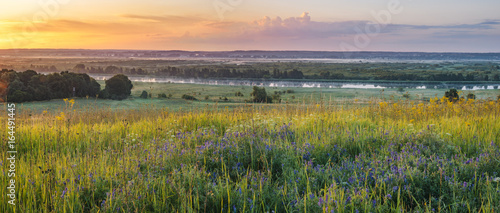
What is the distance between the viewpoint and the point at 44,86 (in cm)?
3353

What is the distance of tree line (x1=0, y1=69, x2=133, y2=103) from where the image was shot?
31.1 m

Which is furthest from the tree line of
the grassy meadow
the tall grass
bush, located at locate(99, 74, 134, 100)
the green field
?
the tall grass

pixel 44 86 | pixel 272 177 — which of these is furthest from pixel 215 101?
pixel 44 86

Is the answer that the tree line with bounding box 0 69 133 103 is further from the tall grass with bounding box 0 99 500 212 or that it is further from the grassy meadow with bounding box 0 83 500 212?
the tall grass with bounding box 0 99 500 212

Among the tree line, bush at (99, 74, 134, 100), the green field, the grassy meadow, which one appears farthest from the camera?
bush at (99, 74, 134, 100)

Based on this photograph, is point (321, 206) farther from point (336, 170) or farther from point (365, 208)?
point (336, 170)

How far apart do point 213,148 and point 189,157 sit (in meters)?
0.49

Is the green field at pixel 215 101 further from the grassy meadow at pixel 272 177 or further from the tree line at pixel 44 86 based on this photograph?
Answer: the grassy meadow at pixel 272 177

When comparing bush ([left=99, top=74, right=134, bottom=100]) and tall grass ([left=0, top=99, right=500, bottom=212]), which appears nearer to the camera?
tall grass ([left=0, top=99, right=500, bottom=212])

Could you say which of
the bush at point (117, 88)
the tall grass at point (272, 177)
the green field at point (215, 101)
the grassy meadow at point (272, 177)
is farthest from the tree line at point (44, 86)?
the tall grass at point (272, 177)

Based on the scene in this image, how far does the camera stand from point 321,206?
11.7 ft

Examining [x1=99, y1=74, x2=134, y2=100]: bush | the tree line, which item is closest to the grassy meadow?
the tree line

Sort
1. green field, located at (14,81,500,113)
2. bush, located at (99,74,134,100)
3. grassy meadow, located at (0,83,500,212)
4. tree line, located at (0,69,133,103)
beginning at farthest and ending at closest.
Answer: bush, located at (99,74,134,100)
tree line, located at (0,69,133,103)
green field, located at (14,81,500,113)
grassy meadow, located at (0,83,500,212)

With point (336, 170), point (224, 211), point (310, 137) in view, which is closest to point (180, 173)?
point (224, 211)
